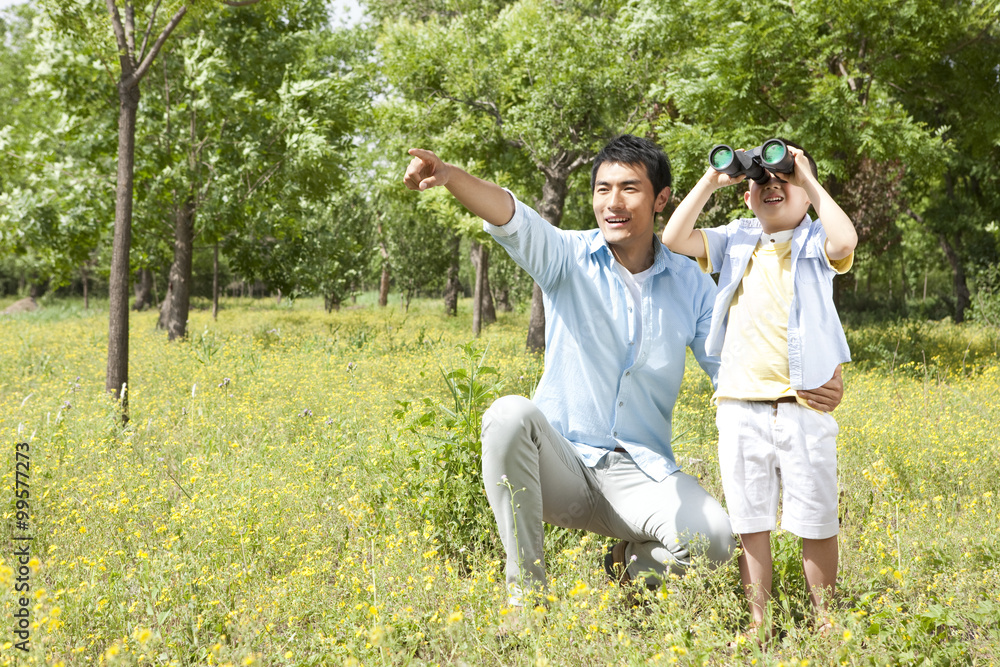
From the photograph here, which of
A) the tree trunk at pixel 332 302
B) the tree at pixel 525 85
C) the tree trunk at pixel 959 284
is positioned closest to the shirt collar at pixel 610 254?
the tree at pixel 525 85

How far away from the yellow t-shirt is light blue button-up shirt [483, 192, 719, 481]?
0.23 metres

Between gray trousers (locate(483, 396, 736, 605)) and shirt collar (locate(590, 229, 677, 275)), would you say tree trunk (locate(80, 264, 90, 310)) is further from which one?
gray trousers (locate(483, 396, 736, 605))

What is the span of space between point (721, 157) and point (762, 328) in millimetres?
685

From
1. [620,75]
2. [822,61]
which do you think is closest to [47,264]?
[620,75]

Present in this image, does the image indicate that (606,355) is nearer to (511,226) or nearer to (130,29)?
(511,226)

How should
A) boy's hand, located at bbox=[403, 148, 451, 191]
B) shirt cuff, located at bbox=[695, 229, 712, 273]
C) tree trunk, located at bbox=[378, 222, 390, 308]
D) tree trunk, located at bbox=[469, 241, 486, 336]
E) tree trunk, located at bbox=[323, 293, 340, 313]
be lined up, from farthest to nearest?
tree trunk, located at bbox=[378, 222, 390, 308], tree trunk, located at bbox=[323, 293, 340, 313], tree trunk, located at bbox=[469, 241, 486, 336], shirt cuff, located at bbox=[695, 229, 712, 273], boy's hand, located at bbox=[403, 148, 451, 191]

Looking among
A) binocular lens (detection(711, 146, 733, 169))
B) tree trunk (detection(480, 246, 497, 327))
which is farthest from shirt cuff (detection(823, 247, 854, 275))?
tree trunk (detection(480, 246, 497, 327))

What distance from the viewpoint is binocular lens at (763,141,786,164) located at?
241 centimetres

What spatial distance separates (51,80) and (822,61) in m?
11.3

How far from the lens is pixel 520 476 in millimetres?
2582

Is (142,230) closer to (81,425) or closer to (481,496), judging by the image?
(81,425)

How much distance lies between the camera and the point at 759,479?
8.13 feet

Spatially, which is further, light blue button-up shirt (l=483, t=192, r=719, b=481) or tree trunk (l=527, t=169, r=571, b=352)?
tree trunk (l=527, t=169, r=571, b=352)

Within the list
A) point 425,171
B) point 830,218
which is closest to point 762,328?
point 830,218
